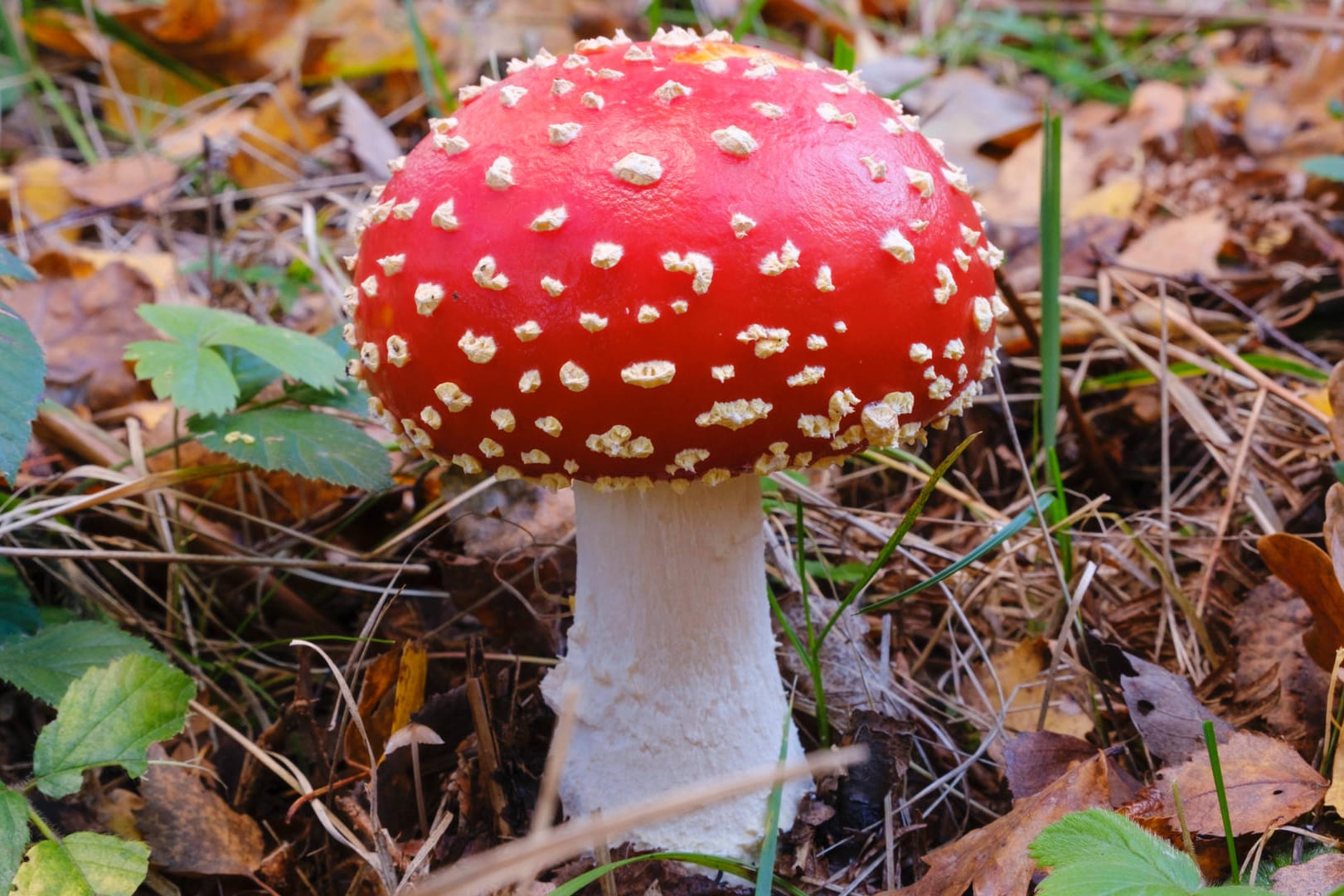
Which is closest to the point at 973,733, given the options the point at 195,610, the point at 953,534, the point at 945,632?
the point at 945,632

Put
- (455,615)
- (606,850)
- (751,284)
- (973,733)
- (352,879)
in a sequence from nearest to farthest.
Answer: (751,284) < (606,850) < (352,879) < (973,733) < (455,615)

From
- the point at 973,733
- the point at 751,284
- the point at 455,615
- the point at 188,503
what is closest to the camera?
the point at 751,284

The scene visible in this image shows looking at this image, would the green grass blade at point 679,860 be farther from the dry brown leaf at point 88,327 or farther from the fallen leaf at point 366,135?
the fallen leaf at point 366,135

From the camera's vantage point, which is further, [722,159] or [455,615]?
[455,615]

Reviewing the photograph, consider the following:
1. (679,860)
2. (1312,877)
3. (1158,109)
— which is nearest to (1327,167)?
(1158,109)

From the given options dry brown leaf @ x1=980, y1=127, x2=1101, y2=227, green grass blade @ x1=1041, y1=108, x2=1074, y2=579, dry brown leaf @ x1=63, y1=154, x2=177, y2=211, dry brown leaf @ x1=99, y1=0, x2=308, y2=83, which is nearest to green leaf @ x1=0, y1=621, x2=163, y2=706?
green grass blade @ x1=1041, y1=108, x2=1074, y2=579

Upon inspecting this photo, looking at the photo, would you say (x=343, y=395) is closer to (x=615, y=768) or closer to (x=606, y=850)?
(x=615, y=768)

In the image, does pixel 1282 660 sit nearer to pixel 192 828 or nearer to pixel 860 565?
pixel 860 565
